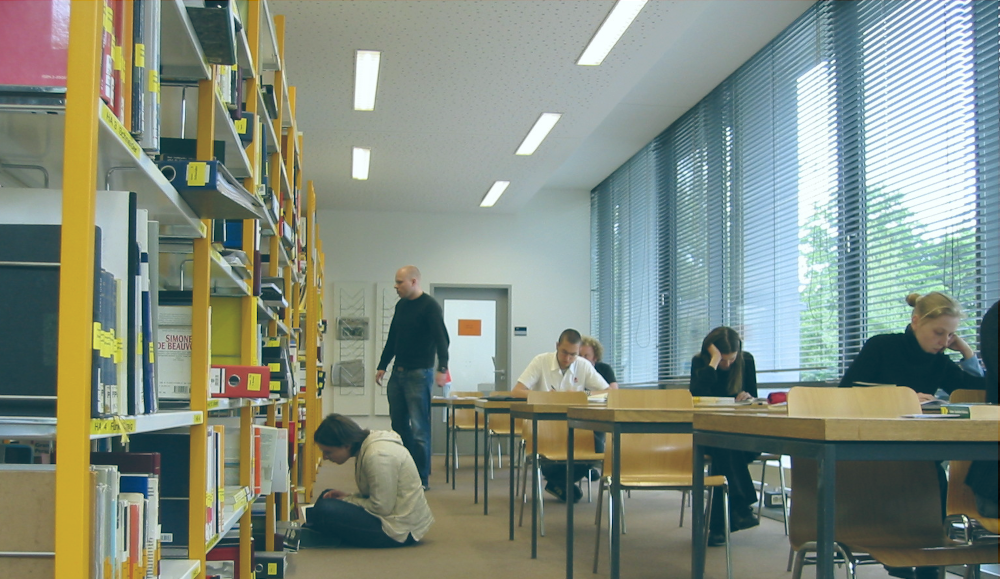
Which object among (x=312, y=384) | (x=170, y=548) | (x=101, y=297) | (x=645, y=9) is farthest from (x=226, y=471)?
(x=645, y=9)

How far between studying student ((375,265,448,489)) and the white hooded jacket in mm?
1807

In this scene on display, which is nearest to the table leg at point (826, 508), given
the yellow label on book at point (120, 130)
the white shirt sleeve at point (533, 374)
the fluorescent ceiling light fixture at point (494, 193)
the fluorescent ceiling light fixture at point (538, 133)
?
the yellow label on book at point (120, 130)

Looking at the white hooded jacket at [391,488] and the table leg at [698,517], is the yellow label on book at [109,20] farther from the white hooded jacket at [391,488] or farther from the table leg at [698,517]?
the white hooded jacket at [391,488]

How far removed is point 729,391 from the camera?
4.69 meters

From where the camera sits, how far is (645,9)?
4523 millimetres

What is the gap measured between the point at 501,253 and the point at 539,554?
6.49 meters

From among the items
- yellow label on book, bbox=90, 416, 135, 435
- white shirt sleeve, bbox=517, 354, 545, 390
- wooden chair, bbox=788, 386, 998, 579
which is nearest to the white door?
white shirt sleeve, bbox=517, 354, 545, 390

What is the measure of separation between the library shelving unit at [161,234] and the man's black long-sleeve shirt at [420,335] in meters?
2.38

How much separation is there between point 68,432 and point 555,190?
31.6ft

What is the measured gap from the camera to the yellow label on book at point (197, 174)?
5.23ft

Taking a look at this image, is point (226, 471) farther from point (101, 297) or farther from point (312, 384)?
point (312, 384)

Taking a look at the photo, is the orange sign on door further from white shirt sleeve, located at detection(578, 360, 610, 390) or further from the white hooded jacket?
the white hooded jacket

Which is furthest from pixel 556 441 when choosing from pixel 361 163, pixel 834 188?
pixel 361 163

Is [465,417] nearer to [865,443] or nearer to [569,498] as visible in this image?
[569,498]
